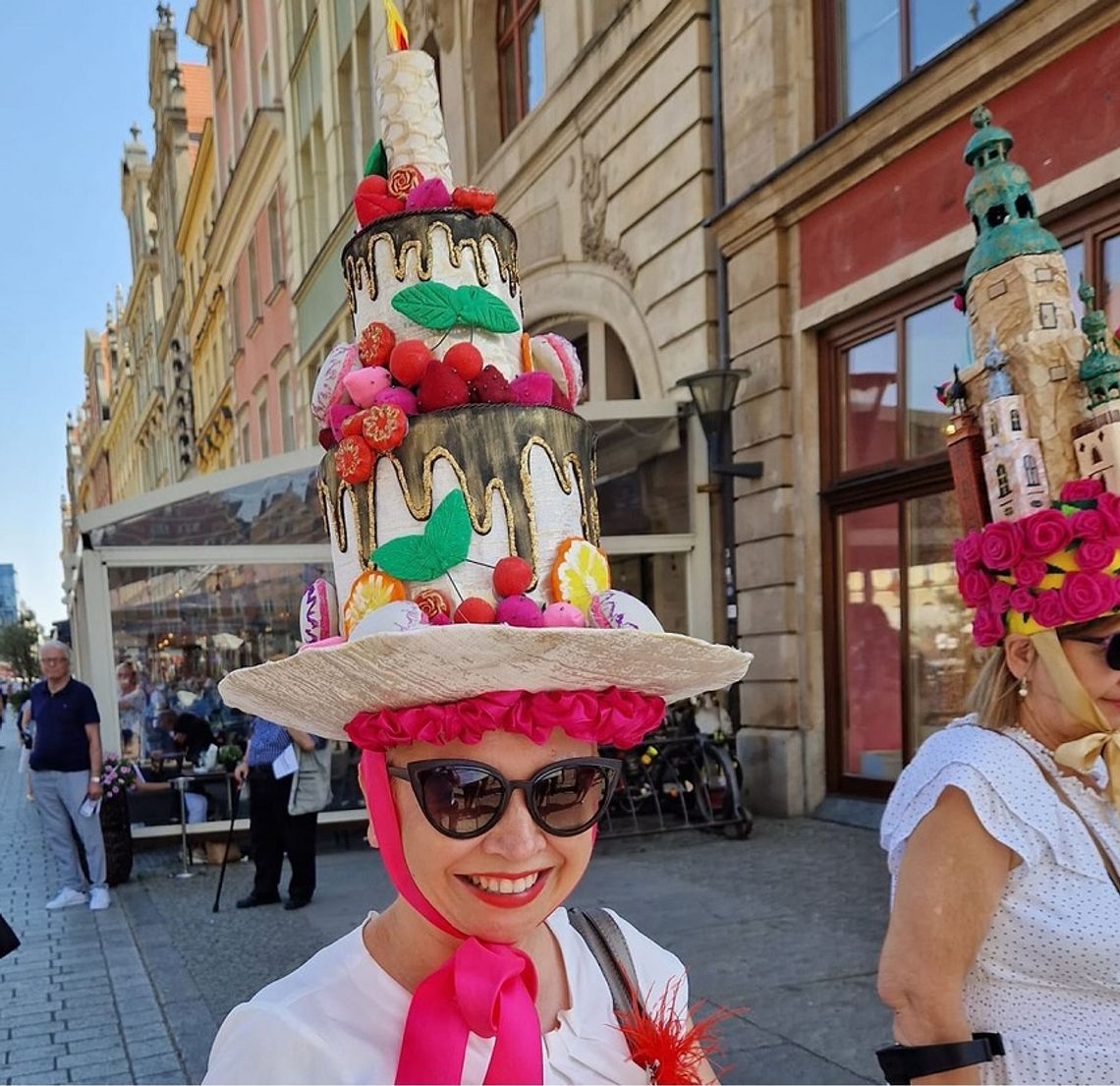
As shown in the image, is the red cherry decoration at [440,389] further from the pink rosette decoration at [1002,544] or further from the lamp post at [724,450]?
the lamp post at [724,450]

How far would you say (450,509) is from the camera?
148 cm

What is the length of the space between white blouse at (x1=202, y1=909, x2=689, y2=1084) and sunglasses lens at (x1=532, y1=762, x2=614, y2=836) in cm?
27

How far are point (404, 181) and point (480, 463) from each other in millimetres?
635

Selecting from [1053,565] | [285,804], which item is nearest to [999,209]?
[1053,565]

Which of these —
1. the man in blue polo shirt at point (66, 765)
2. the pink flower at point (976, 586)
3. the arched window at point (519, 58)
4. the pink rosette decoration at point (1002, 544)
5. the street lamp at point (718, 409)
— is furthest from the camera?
the arched window at point (519, 58)

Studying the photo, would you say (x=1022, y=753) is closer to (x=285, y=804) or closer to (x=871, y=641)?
(x=285, y=804)

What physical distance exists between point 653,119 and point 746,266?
2158 millimetres

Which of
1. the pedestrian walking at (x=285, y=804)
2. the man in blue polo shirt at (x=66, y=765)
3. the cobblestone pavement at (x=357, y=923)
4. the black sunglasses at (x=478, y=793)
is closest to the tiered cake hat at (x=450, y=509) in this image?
the black sunglasses at (x=478, y=793)

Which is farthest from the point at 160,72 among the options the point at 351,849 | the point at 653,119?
the point at 351,849

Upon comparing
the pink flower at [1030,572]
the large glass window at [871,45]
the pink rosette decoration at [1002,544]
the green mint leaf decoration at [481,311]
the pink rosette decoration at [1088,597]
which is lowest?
the pink rosette decoration at [1088,597]

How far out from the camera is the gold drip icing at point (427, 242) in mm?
1699

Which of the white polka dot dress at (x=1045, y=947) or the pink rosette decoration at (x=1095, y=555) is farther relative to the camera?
the pink rosette decoration at (x=1095, y=555)

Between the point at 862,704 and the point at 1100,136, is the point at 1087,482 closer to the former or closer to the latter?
the point at 1100,136

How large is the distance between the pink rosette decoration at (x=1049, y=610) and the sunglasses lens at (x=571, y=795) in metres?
1.01
